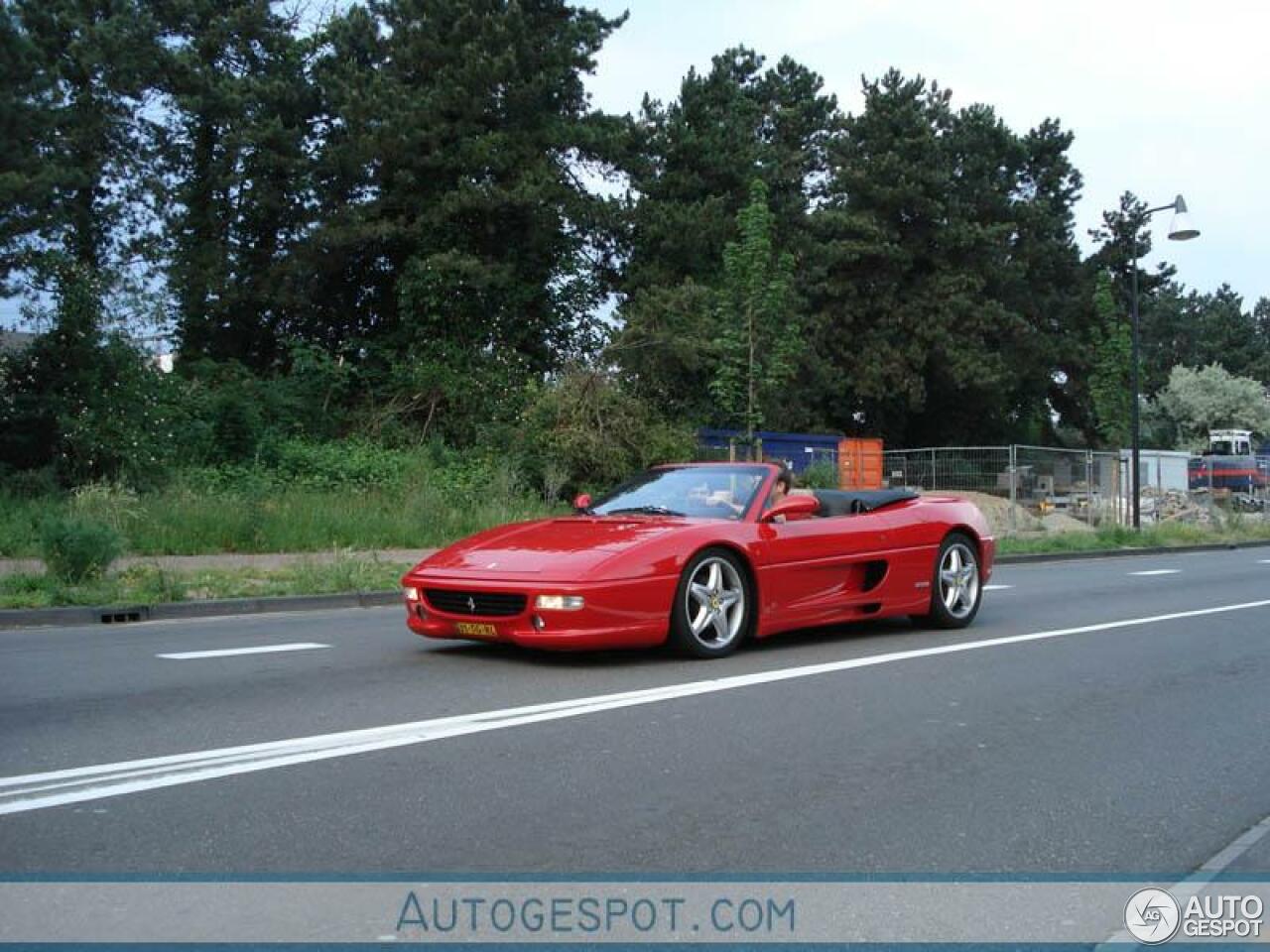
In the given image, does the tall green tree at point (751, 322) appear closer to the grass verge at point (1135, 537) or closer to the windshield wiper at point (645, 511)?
the grass verge at point (1135, 537)

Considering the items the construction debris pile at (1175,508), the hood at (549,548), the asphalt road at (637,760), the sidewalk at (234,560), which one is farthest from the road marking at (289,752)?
the construction debris pile at (1175,508)

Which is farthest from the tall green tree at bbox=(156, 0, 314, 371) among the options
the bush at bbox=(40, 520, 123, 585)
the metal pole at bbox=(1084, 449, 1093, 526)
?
the bush at bbox=(40, 520, 123, 585)

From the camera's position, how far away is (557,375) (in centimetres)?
2934

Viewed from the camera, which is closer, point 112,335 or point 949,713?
point 949,713

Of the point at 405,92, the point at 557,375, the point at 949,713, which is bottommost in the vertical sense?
the point at 949,713

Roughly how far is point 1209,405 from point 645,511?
3099 inches

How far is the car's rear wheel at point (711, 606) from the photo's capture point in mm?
7848

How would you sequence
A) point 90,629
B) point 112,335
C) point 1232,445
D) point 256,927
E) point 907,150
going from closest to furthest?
point 256,927
point 90,629
point 112,335
point 907,150
point 1232,445

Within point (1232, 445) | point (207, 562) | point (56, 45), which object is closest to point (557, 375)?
point (207, 562)

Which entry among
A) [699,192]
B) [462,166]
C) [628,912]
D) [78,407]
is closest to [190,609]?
[628,912]

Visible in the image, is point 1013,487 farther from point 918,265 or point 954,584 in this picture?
point 918,265

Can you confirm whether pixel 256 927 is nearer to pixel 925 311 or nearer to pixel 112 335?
pixel 112 335

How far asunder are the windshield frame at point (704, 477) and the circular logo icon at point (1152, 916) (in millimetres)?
4774

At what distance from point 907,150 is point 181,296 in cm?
2884
